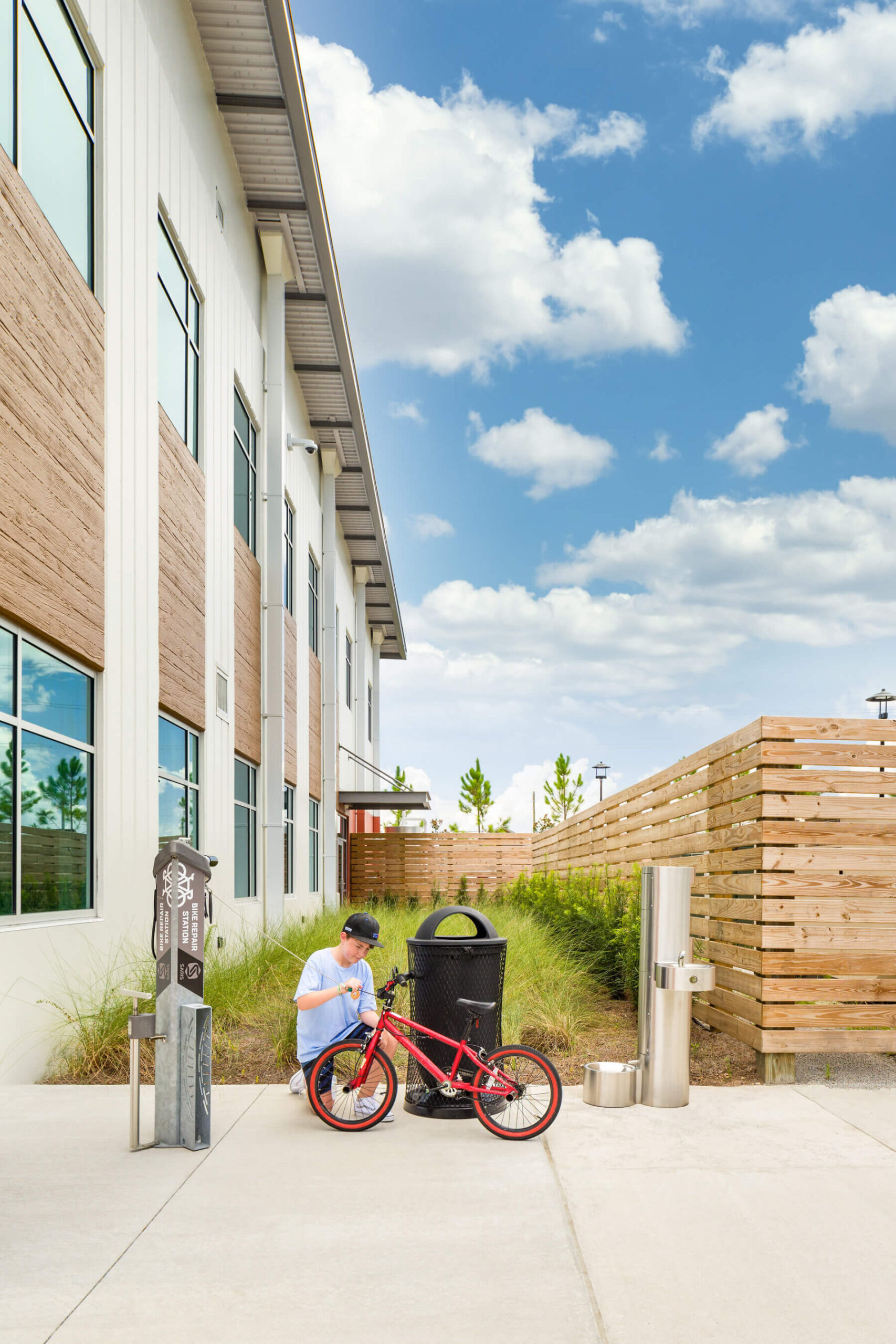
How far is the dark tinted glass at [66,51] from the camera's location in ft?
27.1

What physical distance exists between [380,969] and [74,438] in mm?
5718

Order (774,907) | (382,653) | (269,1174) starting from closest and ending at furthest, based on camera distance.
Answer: (269,1174), (774,907), (382,653)

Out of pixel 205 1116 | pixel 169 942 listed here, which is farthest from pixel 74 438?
pixel 205 1116

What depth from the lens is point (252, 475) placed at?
16906mm

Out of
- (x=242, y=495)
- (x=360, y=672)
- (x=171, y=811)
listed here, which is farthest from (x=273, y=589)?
(x=360, y=672)

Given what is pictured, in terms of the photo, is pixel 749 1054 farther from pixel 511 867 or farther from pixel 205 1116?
pixel 511 867

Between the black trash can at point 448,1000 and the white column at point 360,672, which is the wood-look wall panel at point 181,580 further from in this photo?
the white column at point 360,672

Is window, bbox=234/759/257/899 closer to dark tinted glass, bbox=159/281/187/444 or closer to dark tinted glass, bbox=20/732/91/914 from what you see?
dark tinted glass, bbox=159/281/187/444

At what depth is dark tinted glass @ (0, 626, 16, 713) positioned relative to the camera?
7328mm

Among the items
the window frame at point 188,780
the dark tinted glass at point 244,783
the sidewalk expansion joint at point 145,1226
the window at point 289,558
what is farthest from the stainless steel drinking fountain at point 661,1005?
the window at point 289,558

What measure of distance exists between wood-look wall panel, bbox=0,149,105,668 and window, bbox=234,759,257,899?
6.60 meters

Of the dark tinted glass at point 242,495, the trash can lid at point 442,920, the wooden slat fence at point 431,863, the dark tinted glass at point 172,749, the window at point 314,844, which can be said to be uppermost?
the dark tinted glass at point 242,495

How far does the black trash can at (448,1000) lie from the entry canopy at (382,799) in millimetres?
20836

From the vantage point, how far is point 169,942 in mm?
5871
